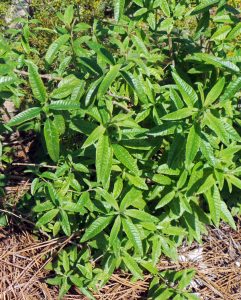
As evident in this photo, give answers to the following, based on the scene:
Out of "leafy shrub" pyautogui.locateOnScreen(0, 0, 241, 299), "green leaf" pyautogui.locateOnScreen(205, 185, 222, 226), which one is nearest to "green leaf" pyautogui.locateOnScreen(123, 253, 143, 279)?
"leafy shrub" pyautogui.locateOnScreen(0, 0, 241, 299)

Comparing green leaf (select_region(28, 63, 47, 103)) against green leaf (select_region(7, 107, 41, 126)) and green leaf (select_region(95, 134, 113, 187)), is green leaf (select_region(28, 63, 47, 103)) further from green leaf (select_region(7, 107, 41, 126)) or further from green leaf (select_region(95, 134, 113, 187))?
green leaf (select_region(95, 134, 113, 187))

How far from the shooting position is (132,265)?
2.28m

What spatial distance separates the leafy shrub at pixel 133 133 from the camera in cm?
175

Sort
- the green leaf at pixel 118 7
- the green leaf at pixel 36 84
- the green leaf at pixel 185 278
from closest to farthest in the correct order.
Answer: the green leaf at pixel 36 84, the green leaf at pixel 118 7, the green leaf at pixel 185 278

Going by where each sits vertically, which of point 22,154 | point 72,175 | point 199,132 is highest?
point 199,132

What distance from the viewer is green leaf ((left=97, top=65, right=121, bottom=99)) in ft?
5.35

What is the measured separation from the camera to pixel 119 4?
6.29 feet

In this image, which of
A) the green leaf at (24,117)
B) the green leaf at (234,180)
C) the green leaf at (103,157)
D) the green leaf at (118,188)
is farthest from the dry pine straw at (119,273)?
the green leaf at (24,117)

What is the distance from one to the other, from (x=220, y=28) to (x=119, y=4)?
0.48m

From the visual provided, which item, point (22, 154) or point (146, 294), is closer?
point (146, 294)

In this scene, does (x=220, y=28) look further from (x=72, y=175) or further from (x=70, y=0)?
(x=70, y=0)

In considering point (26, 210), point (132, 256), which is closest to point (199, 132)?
point (132, 256)

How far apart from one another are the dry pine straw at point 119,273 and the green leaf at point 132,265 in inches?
12.5

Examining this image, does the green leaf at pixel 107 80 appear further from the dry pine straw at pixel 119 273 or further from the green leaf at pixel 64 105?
the dry pine straw at pixel 119 273
